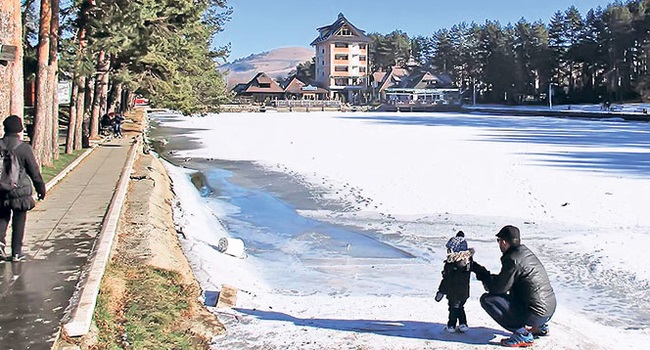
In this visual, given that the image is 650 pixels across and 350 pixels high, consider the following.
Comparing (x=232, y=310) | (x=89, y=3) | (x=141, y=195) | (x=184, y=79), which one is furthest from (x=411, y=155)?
(x=232, y=310)

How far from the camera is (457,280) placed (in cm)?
673

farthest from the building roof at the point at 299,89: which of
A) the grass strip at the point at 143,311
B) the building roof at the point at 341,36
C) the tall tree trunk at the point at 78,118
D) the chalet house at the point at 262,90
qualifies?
the grass strip at the point at 143,311

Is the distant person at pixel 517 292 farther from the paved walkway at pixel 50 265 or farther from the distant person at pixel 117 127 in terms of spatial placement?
the distant person at pixel 117 127

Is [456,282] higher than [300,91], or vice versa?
[300,91]

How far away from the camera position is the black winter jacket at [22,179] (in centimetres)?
708

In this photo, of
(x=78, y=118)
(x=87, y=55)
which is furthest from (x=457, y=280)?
(x=78, y=118)

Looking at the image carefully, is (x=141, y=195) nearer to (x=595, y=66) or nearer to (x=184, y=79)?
(x=184, y=79)

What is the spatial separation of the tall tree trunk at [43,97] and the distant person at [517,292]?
12.8m

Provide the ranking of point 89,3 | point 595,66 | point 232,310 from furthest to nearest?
point 595,66 < point 89,3 < point 232,310

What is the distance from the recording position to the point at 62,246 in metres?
8.21

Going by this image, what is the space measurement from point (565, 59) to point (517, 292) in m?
99.1

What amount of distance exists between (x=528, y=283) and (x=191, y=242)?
21.1ft

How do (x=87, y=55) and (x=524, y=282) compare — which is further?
(x=87, y=55)

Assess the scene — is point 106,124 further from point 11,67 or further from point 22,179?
point 22,179
